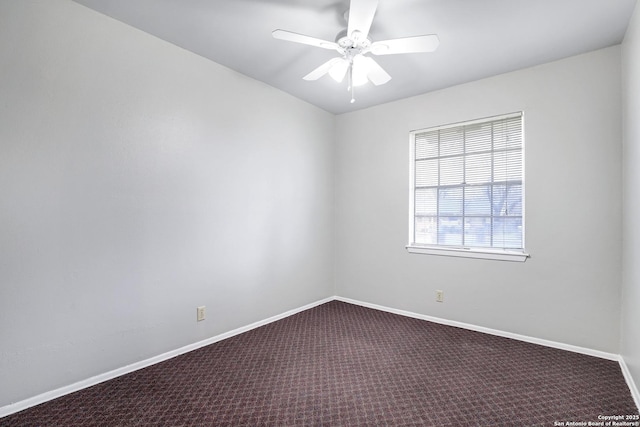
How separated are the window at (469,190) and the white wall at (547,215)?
4.5 inches

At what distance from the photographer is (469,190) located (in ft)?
11.4

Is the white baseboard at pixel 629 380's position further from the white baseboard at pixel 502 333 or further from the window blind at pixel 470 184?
the window blind at pixel 470 184

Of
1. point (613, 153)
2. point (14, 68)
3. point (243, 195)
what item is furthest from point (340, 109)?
point (14, 68)

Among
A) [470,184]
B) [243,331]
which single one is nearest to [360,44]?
[470,184]

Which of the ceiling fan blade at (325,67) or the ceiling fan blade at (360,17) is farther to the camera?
the ceiling fan blade at (325,67)

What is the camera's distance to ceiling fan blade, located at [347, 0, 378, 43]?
5.97 feet

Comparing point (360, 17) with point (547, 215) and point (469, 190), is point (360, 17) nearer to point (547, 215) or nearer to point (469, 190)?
point (469, 190)

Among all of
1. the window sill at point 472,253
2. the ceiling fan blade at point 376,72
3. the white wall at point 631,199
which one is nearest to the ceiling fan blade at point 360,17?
the ceiling fan blade at point 376,72

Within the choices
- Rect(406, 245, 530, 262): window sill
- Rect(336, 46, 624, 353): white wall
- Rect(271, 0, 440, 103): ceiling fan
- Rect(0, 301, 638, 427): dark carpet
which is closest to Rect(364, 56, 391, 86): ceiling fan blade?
Rect(271, 0, 440, 103): ceiling fan

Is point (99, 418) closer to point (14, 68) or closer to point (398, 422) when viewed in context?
point (398, 422)

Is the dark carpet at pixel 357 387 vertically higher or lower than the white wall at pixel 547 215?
lower

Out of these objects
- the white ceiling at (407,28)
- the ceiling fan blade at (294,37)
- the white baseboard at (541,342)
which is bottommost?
the white baseboard at (541,342)

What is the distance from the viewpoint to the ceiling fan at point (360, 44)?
6.38ft

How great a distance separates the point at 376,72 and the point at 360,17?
629 mm
